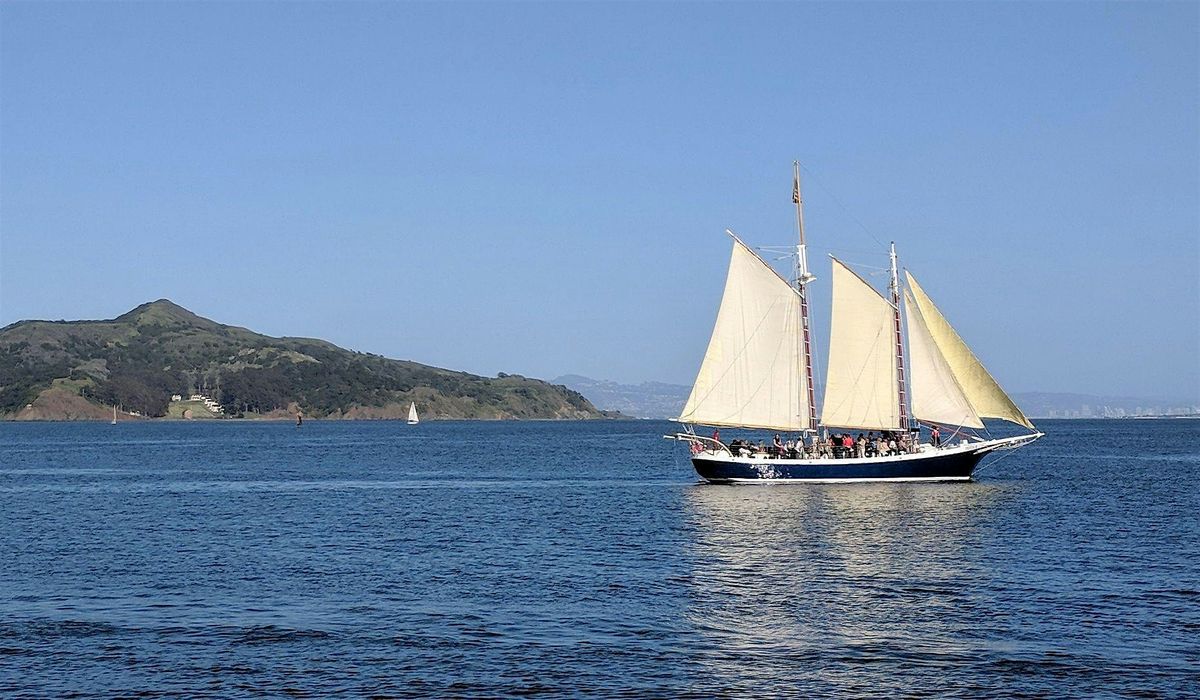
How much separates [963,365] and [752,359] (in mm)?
14256

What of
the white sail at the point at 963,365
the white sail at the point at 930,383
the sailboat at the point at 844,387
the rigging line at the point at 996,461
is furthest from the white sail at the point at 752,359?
the rigging line at the point at 996,461

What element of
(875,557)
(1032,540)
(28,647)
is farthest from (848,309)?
(28,647)

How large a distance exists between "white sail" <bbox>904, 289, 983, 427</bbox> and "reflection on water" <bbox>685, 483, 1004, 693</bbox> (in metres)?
12.9

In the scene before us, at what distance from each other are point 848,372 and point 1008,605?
51671mm

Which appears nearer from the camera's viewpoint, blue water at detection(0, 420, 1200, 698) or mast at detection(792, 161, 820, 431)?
blue water at detection(0, 420, 1200, 698)

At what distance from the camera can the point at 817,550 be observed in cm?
5109

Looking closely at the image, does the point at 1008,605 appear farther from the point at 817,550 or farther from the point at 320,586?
the point at 320,586

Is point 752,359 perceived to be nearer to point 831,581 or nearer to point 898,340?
point 898,340

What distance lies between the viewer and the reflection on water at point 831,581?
103ft

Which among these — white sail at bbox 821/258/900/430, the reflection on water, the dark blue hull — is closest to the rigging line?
the dark blue hull

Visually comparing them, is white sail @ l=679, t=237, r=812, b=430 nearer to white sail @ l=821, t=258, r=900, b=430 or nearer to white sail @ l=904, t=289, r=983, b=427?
white sail @ l=821, t=258, r=900, b=430

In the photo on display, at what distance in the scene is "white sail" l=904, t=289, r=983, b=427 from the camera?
286 feet

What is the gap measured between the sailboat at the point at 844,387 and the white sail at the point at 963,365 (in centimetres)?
7

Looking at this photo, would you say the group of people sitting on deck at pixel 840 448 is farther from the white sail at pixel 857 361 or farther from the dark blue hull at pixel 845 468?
the white sail at pixel 857 361
